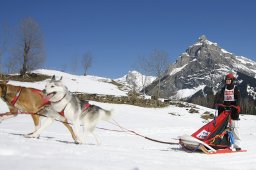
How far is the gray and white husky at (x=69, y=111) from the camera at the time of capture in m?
7.08

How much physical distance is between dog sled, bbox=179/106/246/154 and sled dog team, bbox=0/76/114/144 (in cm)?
231

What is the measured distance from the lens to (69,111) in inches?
282

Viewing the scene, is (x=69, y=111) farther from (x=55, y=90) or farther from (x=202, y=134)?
(x=202, y=134)

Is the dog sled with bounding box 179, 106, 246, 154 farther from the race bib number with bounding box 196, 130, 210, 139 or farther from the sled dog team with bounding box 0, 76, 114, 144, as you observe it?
the sled dog team with bounding box 0, 76, 114, 144

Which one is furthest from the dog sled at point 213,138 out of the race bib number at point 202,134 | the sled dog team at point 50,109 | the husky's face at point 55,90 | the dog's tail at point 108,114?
the husky's face at point 55,90

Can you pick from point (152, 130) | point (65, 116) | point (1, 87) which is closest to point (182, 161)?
point (65, 116)


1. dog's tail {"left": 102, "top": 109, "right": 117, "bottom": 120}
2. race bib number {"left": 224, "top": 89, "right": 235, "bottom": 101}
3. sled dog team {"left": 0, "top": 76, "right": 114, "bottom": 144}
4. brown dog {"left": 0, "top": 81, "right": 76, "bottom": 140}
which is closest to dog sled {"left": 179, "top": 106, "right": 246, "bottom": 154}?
race bib number {"left": 224, "top": 89, "right": 235, "bottom": 101}

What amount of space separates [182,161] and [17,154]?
3.13 m

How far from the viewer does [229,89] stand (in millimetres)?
9102

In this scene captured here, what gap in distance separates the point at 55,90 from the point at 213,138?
13.9 ft

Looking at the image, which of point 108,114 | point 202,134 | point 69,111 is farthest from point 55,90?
point 202,134

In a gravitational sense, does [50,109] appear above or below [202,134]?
above

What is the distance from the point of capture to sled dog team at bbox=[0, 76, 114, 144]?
7207 millimetres

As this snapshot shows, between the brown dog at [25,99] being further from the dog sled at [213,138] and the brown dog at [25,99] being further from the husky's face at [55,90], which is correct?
the dog sled at [213,138]
